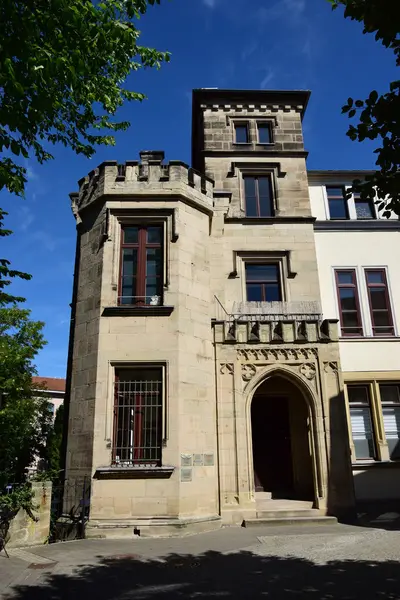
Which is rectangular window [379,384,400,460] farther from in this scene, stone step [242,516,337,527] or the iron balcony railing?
stone step [242,516,337,527]

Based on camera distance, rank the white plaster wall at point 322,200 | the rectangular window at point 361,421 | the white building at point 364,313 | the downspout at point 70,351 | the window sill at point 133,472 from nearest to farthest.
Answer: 1. the window sill at point 133,472
2. the downspout at point 70,351
3. the white building at point 364,313
4. the rectangular window at point 361,421
5. the white plaster wall at point 322,200

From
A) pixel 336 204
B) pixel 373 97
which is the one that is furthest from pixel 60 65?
pixel 336 204

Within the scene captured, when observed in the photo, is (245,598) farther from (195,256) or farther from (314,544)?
(195,256)

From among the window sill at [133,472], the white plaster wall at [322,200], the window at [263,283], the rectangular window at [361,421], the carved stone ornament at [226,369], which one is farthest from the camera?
the white plaster wall at [322,200]

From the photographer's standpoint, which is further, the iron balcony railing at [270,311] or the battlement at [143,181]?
the iron balcony railing at [270,311]

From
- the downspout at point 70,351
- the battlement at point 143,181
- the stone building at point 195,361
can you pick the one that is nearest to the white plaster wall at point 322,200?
the stone building at point 195,361

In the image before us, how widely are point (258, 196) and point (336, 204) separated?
3044mm

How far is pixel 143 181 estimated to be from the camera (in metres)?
13.8

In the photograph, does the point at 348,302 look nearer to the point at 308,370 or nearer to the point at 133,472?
the point at 308,370

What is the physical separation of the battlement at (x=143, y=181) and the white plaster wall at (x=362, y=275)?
5.04 meters

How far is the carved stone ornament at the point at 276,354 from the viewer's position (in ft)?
44.8

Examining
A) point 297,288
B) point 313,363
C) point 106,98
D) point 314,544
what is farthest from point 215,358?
point 106,98

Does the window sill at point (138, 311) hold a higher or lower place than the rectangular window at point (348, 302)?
lower

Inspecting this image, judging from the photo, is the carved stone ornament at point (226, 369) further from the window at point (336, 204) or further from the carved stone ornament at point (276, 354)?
the window at point (336, 204)
